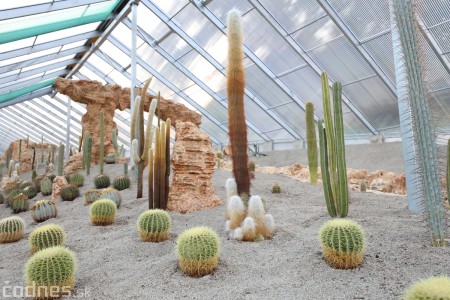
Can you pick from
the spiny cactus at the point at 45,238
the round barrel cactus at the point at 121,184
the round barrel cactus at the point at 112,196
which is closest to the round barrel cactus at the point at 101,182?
the round barrel cactus at the point at 121,184

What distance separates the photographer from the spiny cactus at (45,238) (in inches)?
142

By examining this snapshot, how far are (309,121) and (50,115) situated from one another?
23.5 m

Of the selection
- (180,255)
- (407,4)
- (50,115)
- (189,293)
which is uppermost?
(50,115)

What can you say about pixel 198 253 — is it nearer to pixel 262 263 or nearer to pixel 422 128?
pixel 262 263

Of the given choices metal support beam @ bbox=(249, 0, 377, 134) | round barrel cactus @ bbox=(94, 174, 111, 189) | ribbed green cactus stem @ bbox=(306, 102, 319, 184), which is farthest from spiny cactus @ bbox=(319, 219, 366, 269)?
metal support beam @ bbox=(249, 0, 377, 134)

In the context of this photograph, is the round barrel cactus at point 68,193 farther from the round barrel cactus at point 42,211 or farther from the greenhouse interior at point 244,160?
the round barrel cactus at point 42,211

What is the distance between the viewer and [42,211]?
5.95 m

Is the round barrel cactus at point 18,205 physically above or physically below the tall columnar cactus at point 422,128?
below

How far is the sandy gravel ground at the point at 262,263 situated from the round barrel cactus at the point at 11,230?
5.4 inches

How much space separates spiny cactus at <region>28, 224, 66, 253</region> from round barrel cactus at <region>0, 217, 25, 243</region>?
4.08 feet

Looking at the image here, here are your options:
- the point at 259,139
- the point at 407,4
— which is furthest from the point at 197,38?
the point at 407,4

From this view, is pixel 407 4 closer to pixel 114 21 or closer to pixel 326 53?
pixel 326 53

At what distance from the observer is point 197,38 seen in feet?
41.3

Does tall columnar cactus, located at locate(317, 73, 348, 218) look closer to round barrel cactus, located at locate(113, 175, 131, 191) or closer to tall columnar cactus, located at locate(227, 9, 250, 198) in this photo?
tall columnar cactus, located at locate(227, 9, 250, 198)
